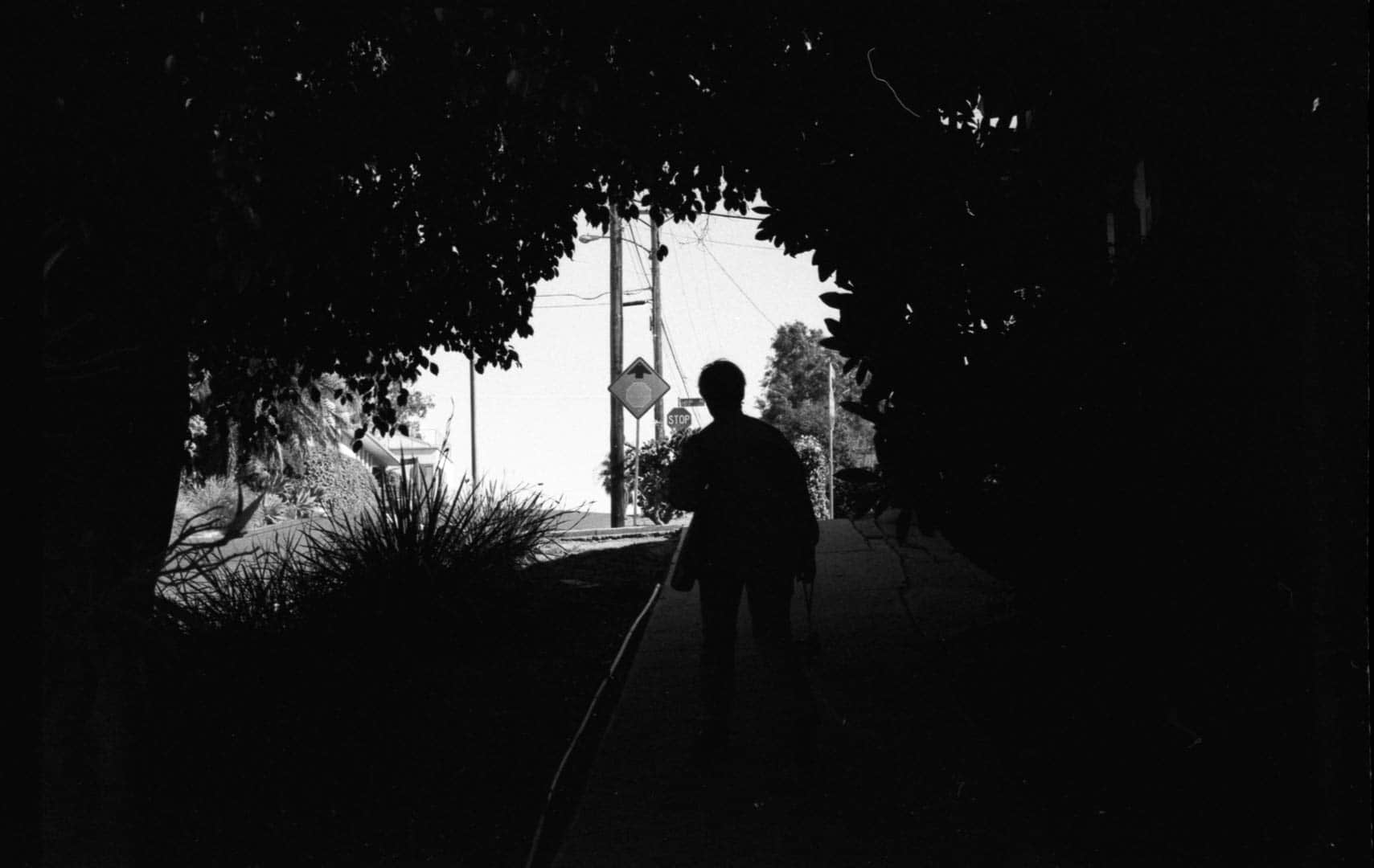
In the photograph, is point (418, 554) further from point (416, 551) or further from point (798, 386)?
point (798, 386)

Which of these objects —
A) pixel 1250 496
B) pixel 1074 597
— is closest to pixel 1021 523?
pixel 1074 597

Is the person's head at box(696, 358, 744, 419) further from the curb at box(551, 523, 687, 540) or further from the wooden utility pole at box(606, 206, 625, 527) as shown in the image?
the wooden utility pole at box(606, 206, 625, 527)

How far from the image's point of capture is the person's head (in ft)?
17.9

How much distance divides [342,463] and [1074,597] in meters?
28.7

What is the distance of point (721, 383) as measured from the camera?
546 centimetres

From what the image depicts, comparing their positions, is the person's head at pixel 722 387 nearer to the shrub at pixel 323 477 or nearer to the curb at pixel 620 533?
the curb at pixel 620 533

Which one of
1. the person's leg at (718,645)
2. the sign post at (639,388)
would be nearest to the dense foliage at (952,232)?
the person's leg at (718,645)

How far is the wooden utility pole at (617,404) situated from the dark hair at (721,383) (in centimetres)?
1572

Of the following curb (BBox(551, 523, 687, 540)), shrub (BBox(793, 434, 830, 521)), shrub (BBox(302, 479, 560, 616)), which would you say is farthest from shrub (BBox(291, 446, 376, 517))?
shrub (BBox(302, 479, 560, 616))

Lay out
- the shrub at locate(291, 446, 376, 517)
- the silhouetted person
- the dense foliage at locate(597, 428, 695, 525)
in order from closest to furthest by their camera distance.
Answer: the silhouetted person, the dense foliage at locate(597, 428, 695, 525), the shrub at locate(291, 446, 376, 517)

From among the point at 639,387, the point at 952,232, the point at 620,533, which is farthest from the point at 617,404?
the point at 952,232

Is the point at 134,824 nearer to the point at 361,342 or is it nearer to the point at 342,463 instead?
the point at 361,342

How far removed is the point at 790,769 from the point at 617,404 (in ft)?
59.3

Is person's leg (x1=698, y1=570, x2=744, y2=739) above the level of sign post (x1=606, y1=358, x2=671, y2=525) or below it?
below
